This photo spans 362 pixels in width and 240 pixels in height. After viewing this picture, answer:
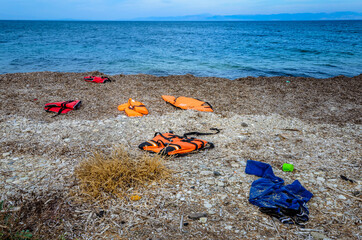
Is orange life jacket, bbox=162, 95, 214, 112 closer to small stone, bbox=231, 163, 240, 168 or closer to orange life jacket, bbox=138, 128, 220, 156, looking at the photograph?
orange life jacket, bbox=138, 128, 220, 156

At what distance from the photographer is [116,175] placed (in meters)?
3.31

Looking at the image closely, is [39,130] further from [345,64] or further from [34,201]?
[345,64]

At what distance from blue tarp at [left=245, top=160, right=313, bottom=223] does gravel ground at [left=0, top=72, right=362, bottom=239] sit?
131mm

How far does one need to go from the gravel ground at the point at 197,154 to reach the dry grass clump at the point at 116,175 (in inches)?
6.5

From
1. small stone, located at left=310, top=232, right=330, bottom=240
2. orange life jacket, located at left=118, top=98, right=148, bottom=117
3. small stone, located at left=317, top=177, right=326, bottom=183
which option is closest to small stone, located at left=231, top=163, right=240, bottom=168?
small stone, located at left=317, top=177, right=326, bottom=183

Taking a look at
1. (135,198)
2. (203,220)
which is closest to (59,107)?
(135,198)

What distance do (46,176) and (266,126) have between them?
5.13 m

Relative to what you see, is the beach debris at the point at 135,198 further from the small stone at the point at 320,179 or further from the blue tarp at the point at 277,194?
the small stone at the point at 320,179

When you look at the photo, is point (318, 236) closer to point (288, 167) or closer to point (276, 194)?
point (276, 194)

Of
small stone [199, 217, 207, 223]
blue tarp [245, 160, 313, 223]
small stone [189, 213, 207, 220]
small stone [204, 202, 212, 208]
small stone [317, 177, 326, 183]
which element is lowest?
small stone [317, 177, 326, 183]

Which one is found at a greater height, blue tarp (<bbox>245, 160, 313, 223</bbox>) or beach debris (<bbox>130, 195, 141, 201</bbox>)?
blue tarp (<bbox>245, 160, 313, 223</bbox>)

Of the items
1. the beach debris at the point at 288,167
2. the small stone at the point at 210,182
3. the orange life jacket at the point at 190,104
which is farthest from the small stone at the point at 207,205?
the orange life jacket at the point at 190,104

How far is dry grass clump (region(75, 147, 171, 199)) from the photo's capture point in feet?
10.5

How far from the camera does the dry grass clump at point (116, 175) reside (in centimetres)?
319
